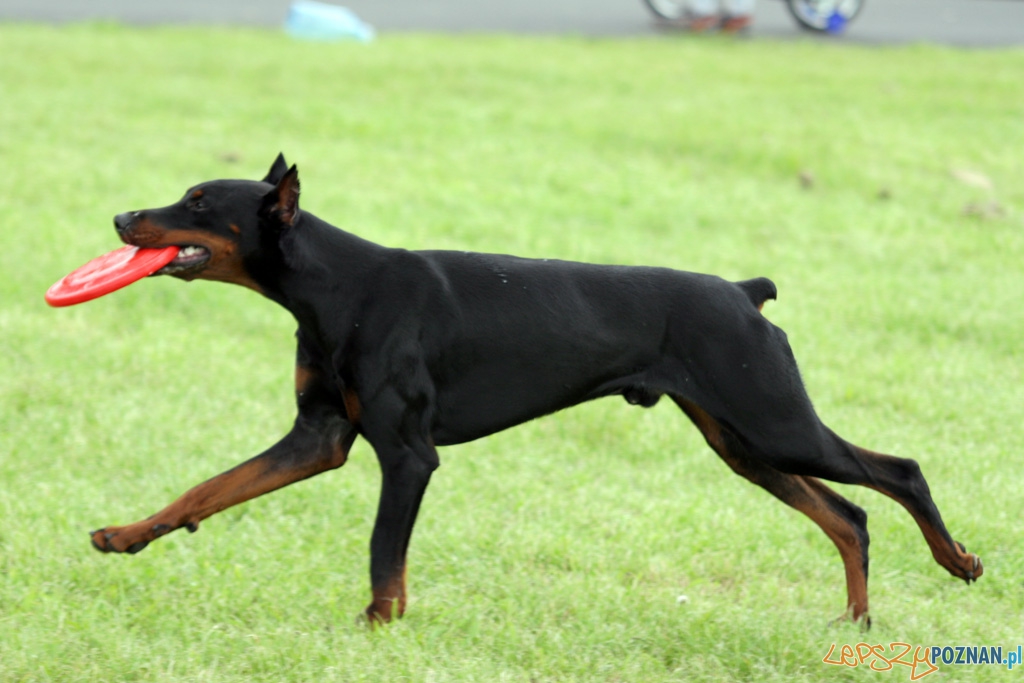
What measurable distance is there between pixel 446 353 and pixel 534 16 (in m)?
14.4

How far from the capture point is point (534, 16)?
17.6 m

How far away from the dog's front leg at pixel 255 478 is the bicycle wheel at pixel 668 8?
13.9 metres

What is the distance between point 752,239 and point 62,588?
646 cm

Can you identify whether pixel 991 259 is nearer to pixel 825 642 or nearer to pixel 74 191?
pixel 825 642

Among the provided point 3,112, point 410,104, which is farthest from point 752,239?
point 3,112

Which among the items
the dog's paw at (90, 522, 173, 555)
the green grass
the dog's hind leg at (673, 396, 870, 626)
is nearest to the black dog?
→ the dog's paw at (90, 522, 173, 555)

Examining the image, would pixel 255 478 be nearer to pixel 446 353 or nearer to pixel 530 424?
pixel 446 353

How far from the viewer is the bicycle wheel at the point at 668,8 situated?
17.0 metres

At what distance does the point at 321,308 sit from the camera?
399 centimetres

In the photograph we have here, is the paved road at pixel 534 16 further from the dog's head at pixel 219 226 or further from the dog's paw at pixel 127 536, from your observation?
the dog's paw at pixel 127 536

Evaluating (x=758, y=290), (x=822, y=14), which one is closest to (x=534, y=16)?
(x=822, y=14)

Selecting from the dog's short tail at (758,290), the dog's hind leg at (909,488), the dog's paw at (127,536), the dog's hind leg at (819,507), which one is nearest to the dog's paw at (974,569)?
the dog's hind leg at (909,488)

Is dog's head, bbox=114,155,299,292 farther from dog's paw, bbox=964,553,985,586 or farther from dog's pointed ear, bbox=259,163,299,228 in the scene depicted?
dog's paw, bbox=964,553,985,586

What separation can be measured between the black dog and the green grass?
0.48 meters
